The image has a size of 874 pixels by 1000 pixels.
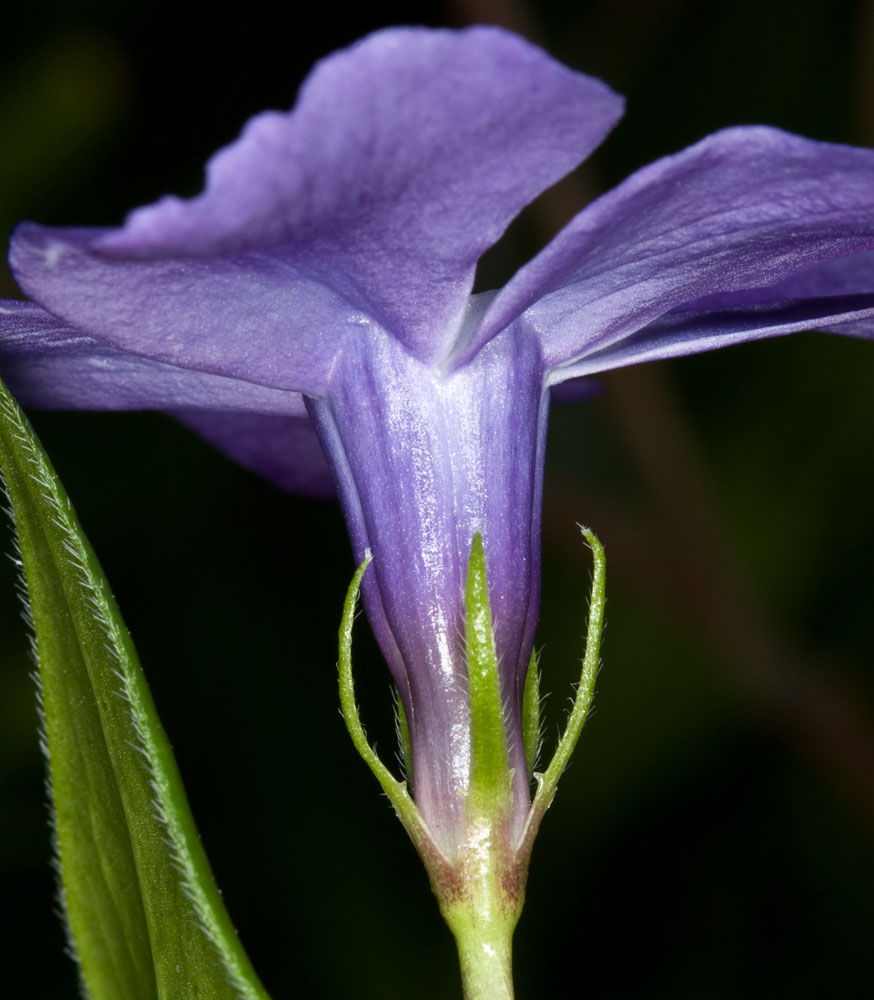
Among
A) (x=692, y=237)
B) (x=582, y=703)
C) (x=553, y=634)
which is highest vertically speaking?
(x=553, y=634)

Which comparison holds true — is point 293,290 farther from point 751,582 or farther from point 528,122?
point 751,582

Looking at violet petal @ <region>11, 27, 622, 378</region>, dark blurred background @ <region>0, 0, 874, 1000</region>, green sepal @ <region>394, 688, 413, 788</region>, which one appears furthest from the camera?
dark blurred background @ <region>0, 0, 874, 1000</region>

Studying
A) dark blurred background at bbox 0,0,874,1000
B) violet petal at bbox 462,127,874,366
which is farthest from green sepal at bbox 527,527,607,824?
dark blurred background at bbox 0,0,874,1000

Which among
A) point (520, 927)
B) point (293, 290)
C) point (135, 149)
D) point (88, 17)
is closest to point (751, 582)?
point (520, 927)

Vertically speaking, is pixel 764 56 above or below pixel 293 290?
above

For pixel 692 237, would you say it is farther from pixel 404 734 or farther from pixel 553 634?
pixel 553 634

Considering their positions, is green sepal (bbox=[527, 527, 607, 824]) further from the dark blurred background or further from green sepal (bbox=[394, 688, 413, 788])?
the dark blurred background

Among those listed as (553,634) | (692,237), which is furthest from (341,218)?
(553,634)
